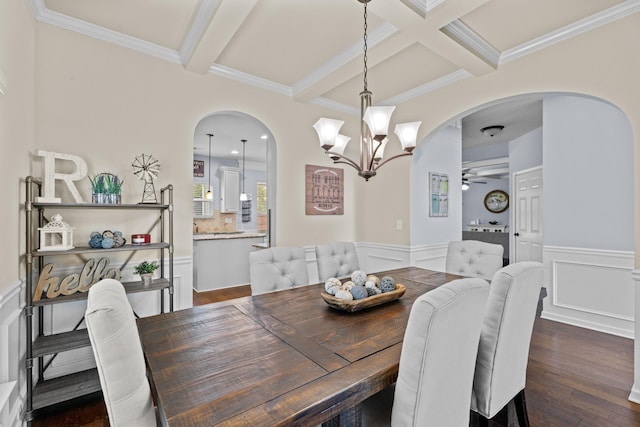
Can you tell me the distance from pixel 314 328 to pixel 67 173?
2166 millimetres

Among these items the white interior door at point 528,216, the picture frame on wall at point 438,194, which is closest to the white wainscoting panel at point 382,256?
the picture frame on wall at point 438,194

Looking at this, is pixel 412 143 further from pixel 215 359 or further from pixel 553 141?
pixel 553 141

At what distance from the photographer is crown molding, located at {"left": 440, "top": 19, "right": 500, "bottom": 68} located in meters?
2.27

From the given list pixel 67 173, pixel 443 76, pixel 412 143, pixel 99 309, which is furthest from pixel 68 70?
pixel 443 76

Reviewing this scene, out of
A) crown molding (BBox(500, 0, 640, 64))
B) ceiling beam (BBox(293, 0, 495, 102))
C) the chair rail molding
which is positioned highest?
crown molding (BBox(500, 0, 640, 64))

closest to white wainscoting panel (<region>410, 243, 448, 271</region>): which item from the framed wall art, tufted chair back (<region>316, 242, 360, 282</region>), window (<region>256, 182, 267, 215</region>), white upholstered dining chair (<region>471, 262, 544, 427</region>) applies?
the framed wall art

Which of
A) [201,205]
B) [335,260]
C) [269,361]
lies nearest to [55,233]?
[269,361]

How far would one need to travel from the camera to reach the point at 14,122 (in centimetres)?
170

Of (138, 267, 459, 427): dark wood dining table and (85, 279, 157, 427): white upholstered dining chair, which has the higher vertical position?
(85, 279, 157, 427): white upholstered dining chair

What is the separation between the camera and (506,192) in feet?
33.9

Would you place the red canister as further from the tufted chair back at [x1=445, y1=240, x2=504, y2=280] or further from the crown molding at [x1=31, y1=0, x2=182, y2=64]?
the tufted chair back at [x1=445, y1=240, x2=504, y2=280]

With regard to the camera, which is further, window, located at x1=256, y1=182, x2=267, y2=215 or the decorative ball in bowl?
window, located at x1=256, y1=182, x2=267, y2=215

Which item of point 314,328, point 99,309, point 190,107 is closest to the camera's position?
point 99,309

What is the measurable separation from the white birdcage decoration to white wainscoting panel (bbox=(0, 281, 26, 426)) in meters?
0.26
